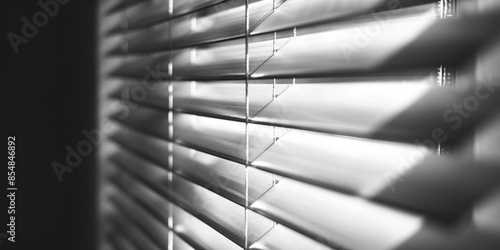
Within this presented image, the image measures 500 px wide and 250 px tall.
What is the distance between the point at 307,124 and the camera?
71 cm

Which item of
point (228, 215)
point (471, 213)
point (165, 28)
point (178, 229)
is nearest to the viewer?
point (471, 213)

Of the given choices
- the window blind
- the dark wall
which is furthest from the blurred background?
the dark wall

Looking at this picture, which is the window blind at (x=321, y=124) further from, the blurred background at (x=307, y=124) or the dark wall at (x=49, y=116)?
the dark wall at (x=49, y=116)

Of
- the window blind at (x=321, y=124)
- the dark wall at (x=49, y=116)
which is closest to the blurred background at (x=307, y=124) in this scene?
the window blind at (x=321, y=124)

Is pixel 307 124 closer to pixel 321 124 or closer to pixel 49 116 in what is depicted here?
pixel 321 124

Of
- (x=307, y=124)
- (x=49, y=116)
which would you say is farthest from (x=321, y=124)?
(x=49, y=116)

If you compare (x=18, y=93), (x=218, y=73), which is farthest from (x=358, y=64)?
(x=18, y=93)

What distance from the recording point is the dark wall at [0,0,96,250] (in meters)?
2.01

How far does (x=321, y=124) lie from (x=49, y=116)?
1.69 metres

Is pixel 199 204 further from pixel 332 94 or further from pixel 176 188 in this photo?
pixel 332 94

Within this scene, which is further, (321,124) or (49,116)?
(49,116)

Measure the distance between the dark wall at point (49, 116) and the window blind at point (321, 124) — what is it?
2.55ft

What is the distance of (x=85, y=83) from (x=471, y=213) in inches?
70.8

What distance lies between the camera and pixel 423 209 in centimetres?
53
